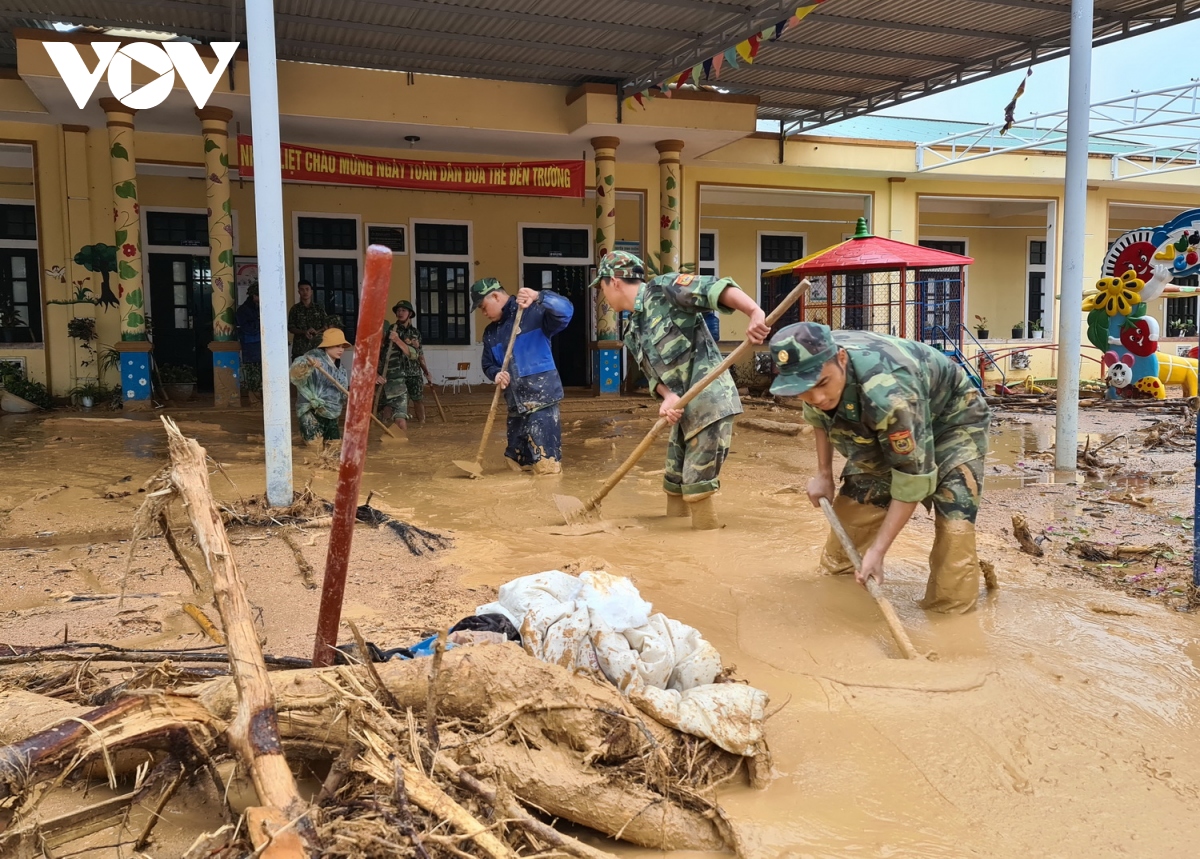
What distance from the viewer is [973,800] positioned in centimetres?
226

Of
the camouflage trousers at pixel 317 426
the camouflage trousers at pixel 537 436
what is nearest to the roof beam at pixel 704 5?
the camouflage trousers at pixel 537 436

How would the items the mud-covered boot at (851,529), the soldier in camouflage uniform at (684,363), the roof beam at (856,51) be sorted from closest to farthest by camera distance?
the mud-covered boot at (851,529), the soldier in camouflage uniform at (684,363), the roof beam at (856,51)

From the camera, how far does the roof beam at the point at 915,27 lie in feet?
31.4

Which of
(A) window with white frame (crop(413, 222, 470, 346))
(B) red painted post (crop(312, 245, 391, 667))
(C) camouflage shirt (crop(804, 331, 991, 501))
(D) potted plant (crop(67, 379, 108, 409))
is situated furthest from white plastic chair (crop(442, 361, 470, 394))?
(B) red painted post (crop(312, 245, 391, 667))

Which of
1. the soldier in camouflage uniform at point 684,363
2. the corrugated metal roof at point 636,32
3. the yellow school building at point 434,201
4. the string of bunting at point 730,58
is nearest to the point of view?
the soldier in camouflage uniform at point 684,363

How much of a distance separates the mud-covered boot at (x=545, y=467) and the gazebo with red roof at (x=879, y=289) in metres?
2.52

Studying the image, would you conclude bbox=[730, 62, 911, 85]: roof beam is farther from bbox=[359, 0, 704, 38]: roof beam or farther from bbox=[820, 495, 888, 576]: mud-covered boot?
bbox=[820, 495, 888, 576]: mud-covered boot

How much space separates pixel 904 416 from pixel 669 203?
387 inches

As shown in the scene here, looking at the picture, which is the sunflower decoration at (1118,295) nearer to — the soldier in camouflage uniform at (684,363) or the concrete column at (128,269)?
the soldier in camouflage uniform at (684,363)

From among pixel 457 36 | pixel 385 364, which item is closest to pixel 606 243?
pixel 457 36

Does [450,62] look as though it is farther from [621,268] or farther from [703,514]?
[703,514]

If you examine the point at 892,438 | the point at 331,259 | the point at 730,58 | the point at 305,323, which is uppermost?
the point at 730,58

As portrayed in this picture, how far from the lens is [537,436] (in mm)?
6762

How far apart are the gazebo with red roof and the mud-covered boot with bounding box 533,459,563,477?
2523 millimetres
